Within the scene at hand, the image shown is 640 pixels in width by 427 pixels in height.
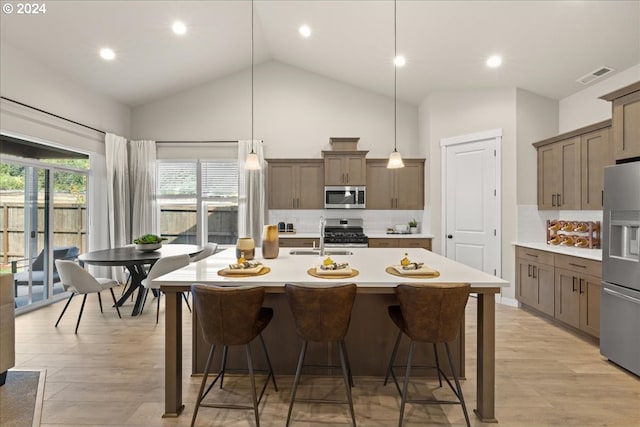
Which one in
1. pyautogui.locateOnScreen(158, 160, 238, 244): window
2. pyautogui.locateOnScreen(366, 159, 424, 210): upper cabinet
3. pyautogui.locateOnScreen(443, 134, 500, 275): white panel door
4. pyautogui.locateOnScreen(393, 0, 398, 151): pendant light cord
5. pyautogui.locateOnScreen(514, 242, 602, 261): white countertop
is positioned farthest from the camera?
pyautogui.locateOnScreen(158, 160, 238, 244): window

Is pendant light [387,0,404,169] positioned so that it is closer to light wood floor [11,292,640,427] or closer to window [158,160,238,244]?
light wood floor [11,292,640,427]

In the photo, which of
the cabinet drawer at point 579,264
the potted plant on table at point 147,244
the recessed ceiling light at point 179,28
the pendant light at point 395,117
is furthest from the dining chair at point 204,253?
the cabinet drawer at point 579,264

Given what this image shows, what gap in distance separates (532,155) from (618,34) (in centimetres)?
165

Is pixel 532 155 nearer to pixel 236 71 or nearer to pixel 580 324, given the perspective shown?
pixel 580 324

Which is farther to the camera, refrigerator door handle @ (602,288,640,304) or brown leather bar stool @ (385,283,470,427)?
refrigerator door handle @ (602,288,640,304)

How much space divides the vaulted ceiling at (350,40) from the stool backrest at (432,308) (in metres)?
3.09

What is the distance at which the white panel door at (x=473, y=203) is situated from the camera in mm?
4766

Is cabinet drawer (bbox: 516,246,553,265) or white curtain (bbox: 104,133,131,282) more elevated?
white curtain (bbox: 104,133,131,282)

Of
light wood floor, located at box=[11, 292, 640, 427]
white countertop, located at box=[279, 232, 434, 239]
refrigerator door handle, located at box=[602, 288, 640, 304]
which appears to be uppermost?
white countertop, located at box=[279, 232, 434, 239]

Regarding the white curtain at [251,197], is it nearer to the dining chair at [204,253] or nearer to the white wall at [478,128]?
the dining chair at [204,253]

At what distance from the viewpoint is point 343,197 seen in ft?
18.3

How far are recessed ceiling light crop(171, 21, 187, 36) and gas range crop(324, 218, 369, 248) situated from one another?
3.48 metres

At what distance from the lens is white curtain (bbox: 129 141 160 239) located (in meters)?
5.89

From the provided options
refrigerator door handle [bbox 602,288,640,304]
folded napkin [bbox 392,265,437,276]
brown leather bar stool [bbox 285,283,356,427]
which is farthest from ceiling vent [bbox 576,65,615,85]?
brown leather bar stool [bbox 285,283,356,427]
